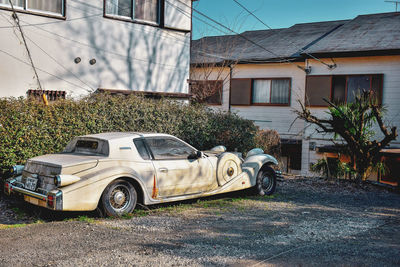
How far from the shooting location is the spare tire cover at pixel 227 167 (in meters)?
Answer: 8.60

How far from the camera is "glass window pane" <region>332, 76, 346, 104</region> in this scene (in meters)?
17.6

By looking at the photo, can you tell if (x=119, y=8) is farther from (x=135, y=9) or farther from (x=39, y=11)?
(x=39, y=11)

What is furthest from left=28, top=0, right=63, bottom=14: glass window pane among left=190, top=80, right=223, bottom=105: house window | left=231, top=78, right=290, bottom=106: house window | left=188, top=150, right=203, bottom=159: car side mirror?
left=231, top=78, right=290, bottom=106: house window

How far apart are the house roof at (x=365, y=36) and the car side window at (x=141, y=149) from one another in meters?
11.7

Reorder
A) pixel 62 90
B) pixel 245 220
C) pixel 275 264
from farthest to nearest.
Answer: pixel 62 90
pixel 245 220
pixel 275 264

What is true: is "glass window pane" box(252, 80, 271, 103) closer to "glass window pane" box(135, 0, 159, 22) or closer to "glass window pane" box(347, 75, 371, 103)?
"glass window pane" box(347, 75, 371, 103)

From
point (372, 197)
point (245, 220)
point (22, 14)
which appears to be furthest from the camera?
point (22, 14)

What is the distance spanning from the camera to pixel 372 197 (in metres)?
10.1

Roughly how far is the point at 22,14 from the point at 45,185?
607cm

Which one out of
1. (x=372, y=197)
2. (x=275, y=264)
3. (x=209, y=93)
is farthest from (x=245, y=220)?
(x=209, y=93)

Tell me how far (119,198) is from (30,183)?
1447mm

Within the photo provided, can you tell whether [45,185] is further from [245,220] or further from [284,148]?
[284,148]

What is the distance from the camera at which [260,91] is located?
798 inches

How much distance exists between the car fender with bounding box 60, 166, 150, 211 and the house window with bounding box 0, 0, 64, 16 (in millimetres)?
6337
